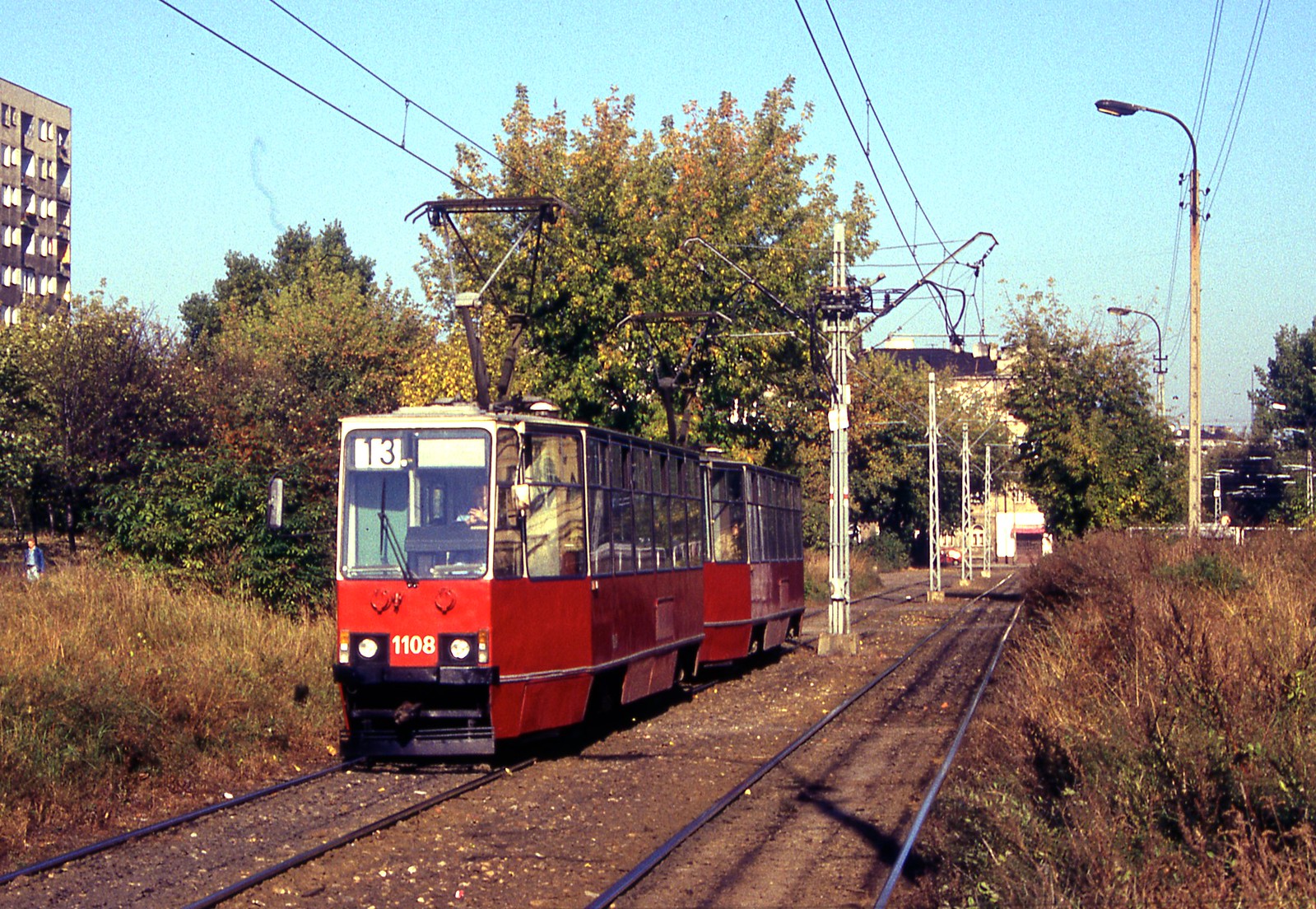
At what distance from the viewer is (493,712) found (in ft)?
40.0

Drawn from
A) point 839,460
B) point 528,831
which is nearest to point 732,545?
point 839,460

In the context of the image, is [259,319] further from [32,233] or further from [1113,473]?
[1113,473]

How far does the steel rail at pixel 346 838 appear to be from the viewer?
7.88m

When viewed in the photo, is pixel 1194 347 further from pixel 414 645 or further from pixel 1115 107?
pixel 414 645

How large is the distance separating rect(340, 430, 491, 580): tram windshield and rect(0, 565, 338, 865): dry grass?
6.36 feet

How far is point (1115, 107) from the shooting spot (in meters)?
21.9

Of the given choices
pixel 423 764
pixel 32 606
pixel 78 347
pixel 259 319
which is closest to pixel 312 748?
pixel 423 764

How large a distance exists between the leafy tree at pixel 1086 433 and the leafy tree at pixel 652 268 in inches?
263

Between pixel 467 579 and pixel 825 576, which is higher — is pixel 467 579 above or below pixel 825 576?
above

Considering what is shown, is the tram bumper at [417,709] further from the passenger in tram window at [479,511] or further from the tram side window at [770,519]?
the tram side window at [770,519]

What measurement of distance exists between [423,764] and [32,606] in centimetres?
468

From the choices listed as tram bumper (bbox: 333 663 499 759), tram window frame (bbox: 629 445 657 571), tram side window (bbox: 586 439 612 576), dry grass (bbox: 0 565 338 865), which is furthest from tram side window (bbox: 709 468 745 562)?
tram bumper (bbox: 333 663 499 759)

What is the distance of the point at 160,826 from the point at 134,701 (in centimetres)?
241


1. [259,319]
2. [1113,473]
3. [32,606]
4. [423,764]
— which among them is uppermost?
[259,319]
